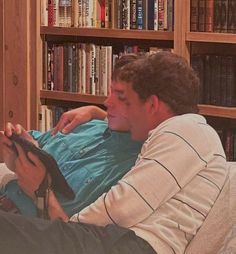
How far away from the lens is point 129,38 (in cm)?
305

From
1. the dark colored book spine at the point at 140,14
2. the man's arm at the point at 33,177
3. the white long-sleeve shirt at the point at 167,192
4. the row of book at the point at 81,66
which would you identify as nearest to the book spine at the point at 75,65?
the row of book at the point at 81,66

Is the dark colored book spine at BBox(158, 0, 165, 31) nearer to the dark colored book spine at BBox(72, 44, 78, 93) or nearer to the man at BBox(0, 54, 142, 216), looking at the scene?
the dark colored book spine at BBox(72, 44, 78, 93)

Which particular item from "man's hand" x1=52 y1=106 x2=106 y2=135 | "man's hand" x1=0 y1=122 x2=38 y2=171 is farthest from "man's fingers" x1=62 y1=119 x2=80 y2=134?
"man's hand" x1=0 y1=122 x2=38 y2=171

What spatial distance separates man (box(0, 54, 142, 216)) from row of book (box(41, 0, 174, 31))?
771 millimetres

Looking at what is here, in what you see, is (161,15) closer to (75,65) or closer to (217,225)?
(75,65)

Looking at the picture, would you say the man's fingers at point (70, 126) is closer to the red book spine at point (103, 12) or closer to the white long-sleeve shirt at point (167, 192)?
the white long-sleeve shirt at point (167, 192)

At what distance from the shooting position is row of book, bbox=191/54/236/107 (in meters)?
2.75

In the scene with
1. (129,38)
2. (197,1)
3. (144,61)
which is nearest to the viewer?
(144,61)

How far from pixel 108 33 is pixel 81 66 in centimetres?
23

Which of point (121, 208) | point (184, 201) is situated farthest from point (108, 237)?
point (184, 201)

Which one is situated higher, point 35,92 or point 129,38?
point 129,38

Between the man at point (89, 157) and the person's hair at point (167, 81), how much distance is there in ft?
0.29

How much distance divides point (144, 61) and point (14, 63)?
1425mm

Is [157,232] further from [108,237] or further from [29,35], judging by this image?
[29,35]
